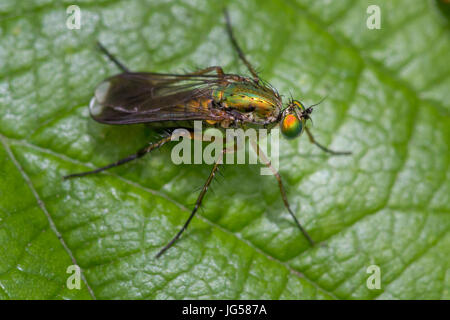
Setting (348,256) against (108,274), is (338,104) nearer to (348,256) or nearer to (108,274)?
(348,256)

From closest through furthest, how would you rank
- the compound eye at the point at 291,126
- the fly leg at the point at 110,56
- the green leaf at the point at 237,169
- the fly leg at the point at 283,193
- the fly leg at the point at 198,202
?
the green leaf at the point at 237,169 → the fly leg at the point at 198,202 → the compound eye at the point at 291,126 → the fly leg at the point at 283,193 → the fly leg at the point at 110,56

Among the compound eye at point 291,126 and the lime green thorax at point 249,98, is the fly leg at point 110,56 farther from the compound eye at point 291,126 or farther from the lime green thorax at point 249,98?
the compound eye at point 291,126

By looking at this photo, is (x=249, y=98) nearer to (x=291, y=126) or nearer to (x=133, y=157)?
(x=291, y=126)

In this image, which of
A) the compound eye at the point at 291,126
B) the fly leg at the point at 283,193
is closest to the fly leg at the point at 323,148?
the compound eye at the point at 291,126

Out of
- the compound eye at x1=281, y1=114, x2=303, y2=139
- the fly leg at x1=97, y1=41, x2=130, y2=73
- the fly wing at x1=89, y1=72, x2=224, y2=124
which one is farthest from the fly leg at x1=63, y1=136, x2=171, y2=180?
the compound eye at x1=281, y1=114, x2=303, y2=139

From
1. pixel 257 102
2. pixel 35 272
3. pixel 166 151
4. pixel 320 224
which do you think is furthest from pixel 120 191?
pixel 320 224

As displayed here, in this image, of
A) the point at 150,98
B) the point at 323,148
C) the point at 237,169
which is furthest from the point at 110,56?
the point at 323,148
